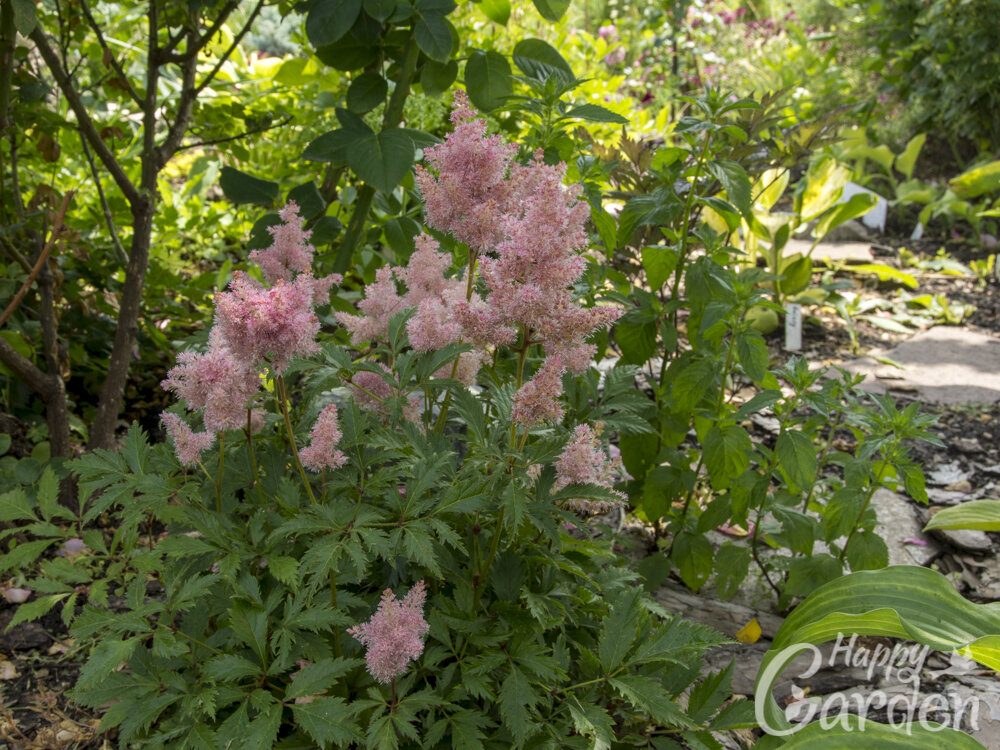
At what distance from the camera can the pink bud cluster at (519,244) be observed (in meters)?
1.11

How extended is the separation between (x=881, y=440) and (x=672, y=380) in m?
0.50

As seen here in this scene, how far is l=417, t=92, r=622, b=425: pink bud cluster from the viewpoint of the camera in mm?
1113

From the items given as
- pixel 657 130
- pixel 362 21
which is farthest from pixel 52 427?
pixel 657 130

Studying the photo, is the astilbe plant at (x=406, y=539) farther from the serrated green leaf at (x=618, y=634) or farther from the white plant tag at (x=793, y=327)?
the white plant tag at (x=793, y=327)

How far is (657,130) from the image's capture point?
15.8ft

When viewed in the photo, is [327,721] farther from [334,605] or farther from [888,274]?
[888,274]

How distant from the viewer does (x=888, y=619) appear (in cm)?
133

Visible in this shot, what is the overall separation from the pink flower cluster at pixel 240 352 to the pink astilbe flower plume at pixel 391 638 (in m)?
0.36

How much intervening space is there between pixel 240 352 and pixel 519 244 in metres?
0.41

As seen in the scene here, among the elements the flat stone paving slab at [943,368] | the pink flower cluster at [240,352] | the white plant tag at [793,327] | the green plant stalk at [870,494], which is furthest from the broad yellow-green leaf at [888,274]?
the pink flower cluster at [240,352]

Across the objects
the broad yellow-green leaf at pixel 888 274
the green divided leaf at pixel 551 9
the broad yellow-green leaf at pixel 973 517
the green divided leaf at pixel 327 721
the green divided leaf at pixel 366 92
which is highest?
the green divided leaf at pixel 551 9

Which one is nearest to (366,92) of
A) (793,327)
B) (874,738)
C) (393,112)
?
(393,112)

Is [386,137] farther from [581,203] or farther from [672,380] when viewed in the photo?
[672,380]

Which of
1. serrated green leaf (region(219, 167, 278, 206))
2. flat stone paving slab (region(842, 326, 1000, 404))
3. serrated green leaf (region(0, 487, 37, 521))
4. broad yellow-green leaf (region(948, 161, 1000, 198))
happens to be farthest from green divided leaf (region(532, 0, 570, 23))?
broad yellow-green leaf (region(948, 161, 1000, 198))
